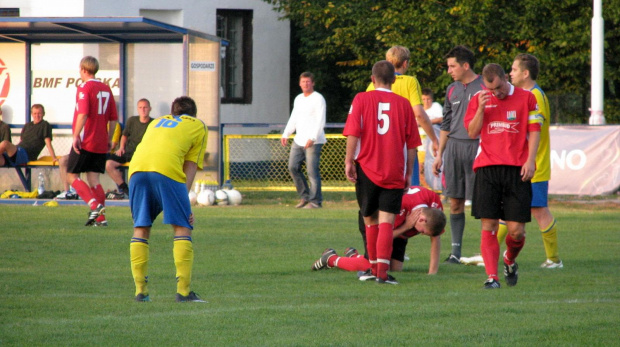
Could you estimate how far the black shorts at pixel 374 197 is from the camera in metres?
8.38

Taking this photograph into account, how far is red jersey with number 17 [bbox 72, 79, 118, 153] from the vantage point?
13.2 meters

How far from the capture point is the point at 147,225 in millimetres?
7246

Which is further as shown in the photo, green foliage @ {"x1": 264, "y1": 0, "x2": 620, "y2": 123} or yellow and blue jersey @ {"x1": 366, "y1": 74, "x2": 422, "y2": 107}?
green foliage @ {"x1": 264, "y1": 0, "x2": 620, "y2": 123}

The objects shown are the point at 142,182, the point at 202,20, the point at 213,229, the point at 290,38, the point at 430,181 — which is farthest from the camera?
the point at 290,38

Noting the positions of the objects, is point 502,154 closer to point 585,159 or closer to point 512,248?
point 512,248

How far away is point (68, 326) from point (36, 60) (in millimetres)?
14682

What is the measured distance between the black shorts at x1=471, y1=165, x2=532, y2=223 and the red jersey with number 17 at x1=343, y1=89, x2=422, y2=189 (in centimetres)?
74

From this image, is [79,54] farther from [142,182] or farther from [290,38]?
[142,182]

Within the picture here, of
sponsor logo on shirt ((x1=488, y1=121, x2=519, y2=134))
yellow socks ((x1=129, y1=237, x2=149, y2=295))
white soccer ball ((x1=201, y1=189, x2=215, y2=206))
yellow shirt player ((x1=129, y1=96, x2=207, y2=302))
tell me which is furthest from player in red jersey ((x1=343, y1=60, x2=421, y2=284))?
white soccer ball ((x1=201, y1=189, x2=215, y2=206))

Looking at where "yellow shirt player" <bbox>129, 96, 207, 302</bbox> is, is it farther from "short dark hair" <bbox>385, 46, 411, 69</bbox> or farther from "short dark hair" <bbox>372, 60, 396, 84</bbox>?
"short dark hair" <bbox>385, 46, 411, 69</bbox>

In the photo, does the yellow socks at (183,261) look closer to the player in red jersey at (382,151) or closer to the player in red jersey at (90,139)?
the player in red jersey at (382,151)

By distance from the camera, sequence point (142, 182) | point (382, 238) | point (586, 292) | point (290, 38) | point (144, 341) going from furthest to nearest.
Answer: point (290, 38) → point (382, 238) → point (586, 292) → point (142, 182) → point (144, 341)

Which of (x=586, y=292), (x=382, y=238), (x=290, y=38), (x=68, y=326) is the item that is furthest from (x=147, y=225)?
(x=290, y=38)

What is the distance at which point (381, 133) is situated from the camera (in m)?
8.38
